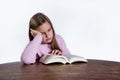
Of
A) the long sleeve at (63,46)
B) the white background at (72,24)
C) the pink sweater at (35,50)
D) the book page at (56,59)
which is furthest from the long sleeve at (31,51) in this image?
the white background at (72,24)

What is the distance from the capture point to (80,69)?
5.75ft

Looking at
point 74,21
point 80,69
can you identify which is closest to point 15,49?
point 74,21

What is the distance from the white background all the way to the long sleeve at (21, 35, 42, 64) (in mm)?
846

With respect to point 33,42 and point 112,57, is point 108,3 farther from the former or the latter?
point 33,42

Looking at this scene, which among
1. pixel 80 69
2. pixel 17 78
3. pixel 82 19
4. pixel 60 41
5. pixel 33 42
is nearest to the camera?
pixel 17 78

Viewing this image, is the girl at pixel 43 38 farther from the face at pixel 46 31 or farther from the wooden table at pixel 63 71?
the wooden table at pixel 63 71

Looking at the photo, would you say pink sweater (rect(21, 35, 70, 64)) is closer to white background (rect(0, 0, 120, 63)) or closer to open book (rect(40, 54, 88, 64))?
open book (rect(40, 54, 88, 64))

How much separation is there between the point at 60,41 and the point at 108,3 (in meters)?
0.92

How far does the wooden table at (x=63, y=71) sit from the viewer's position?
1.52m

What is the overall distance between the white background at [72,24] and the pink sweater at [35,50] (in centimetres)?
70

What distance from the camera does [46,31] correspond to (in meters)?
2.20

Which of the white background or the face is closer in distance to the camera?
the face

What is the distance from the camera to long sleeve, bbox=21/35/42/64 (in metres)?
2.01

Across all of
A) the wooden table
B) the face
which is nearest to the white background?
the face
